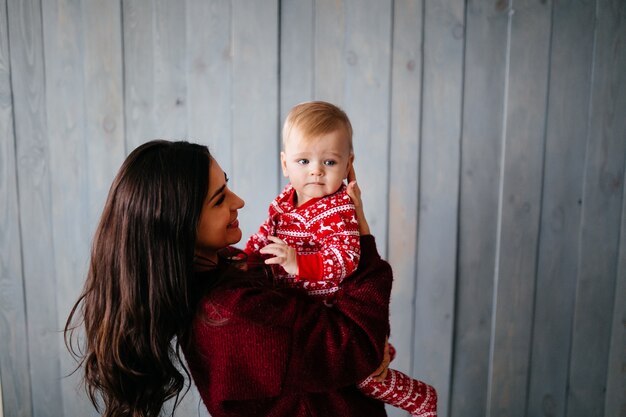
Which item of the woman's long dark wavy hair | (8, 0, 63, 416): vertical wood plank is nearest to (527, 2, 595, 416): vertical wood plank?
the woman's long dark wavy hair

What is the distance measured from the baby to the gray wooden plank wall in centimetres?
51

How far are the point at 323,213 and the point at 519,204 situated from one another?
98cm

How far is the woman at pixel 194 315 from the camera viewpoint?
947 millimetres

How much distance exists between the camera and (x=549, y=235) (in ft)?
6.03

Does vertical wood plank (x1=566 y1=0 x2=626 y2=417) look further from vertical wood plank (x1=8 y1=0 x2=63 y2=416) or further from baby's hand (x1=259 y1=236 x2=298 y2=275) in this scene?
vertical wood plank (x1=8 y1=0 x2=63 y2=416)

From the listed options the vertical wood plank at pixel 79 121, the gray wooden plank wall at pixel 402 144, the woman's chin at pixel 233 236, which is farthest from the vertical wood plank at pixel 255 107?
the woman's chin at pixel 233 236

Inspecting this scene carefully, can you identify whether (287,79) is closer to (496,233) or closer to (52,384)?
(496,233)

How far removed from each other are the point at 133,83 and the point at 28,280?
840 mm

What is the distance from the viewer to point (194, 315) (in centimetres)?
99

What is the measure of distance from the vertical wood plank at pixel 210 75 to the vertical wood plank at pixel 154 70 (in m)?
0.03

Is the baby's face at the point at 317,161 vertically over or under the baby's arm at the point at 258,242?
over

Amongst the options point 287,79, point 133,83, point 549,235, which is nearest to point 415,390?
point 549,235

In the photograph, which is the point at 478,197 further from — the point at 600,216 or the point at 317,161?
the point at 317,161

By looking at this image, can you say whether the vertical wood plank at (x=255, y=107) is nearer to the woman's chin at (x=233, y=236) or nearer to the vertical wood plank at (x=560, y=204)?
the woman's chin at (x=233, y=236)
